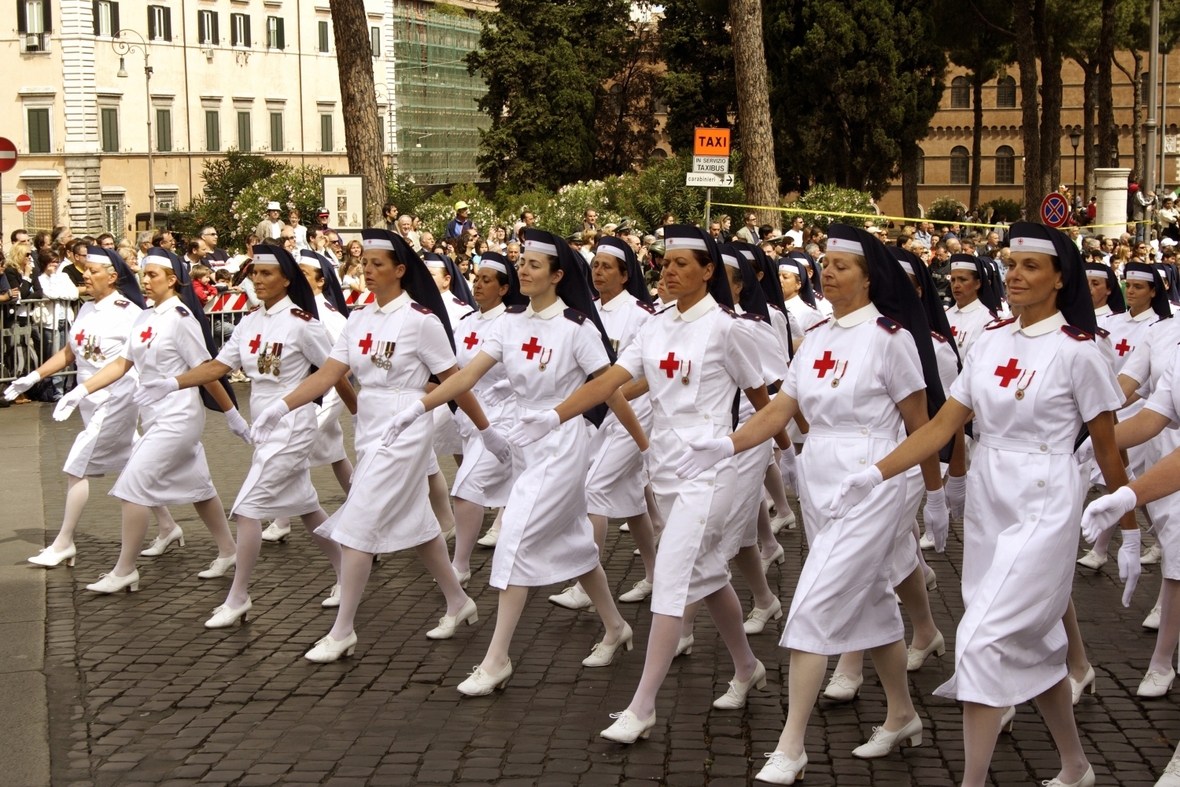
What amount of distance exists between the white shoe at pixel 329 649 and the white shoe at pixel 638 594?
1.83 metres

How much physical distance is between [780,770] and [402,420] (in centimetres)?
252

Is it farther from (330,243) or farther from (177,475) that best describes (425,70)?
A: (177,475)

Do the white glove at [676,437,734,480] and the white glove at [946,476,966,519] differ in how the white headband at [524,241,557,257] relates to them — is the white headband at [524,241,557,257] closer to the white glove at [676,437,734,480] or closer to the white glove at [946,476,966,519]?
the white glove at [676,437,734,480]

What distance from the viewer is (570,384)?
23.8 feet

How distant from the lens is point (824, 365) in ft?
19.7

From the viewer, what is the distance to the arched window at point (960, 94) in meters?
87.3

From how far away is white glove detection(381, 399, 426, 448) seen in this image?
7.22 metres

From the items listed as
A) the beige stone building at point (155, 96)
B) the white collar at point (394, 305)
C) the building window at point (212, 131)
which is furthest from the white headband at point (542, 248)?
the building window at point (212, 131)

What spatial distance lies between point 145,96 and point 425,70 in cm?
2210

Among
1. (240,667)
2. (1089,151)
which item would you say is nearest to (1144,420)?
(240,667)

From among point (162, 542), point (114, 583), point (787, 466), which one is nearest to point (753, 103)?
point (787, 466)

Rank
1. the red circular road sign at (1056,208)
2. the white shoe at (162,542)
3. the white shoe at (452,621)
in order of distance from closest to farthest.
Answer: the white shoe at (452,621) → the white shoe at (162,542) → the red circular road sign at (1056,208)

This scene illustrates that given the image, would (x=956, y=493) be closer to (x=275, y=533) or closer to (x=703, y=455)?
(x=703, y=455)

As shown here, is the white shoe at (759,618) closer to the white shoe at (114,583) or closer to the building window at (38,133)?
the white shoe at (114,583)
